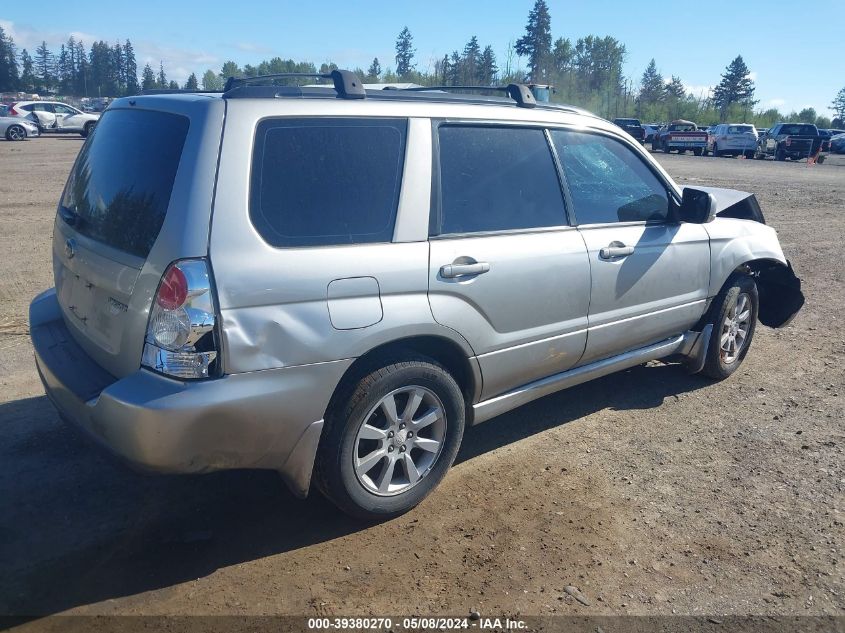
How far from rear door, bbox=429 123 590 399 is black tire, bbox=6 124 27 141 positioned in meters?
33.5

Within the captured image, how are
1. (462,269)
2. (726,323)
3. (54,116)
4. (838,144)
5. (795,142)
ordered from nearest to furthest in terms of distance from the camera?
(462,269)
(726,323)
(54,116)
(795,142)
(838,144)

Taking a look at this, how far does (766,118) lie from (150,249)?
291 ft

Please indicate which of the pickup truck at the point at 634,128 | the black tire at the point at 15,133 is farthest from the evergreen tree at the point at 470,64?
the black tire at the point at 15,133

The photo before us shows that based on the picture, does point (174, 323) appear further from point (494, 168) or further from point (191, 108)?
point (494, 168)

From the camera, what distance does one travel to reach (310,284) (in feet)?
9.89

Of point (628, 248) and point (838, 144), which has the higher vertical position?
point (628, 248)

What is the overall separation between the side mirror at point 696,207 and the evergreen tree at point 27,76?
10559 centimetres

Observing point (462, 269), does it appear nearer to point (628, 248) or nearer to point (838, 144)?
point (628, 248)

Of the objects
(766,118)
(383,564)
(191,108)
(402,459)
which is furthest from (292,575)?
(766,118)

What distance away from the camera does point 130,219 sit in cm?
309

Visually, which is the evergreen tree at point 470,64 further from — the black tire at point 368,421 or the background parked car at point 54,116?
the black tire at point 368,421

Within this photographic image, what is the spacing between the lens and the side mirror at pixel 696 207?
15.5 ft

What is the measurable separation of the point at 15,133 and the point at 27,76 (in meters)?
87.3

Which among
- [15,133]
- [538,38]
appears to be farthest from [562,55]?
[15,133]
